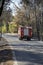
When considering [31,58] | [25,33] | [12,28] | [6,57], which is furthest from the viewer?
[12,28]

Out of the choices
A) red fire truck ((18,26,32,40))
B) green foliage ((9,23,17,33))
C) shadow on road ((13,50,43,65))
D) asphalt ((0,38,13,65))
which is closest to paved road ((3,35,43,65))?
shadow on road ((13,50,43,65))

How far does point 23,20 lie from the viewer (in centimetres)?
8906

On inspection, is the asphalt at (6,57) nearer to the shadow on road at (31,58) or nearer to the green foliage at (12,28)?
the shadow on road at (31,58)

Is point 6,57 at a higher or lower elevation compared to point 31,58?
lower

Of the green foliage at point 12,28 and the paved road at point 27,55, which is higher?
the paved road at point 27,55

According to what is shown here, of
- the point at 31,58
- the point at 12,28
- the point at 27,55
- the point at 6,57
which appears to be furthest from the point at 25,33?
the point at 12,28

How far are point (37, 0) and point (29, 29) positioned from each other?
27670mm

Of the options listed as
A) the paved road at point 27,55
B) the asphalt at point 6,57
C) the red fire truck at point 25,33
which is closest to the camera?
the paved road at point 27,55

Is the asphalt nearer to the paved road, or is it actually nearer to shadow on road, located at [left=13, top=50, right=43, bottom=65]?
the paved road

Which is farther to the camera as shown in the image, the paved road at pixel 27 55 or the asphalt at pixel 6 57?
the asphalt at pixel 6 57

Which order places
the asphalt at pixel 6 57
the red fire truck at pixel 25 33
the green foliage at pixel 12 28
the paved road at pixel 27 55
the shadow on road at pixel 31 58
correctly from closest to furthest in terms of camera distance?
1. the paved road at pixel 27 55
2. the shadow on road at pixel 31 58
3. the asphalt at pixel 6 57
4. the red fire truck at pixel 25 33
5. the green foliage at pixel 12 28

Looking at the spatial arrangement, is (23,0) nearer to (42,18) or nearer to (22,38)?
(22,38)

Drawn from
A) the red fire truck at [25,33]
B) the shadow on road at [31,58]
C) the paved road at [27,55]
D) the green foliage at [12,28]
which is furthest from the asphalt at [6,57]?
the green foliage at [12,28]

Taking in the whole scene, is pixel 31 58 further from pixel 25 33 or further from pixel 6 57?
pixel 25 33
